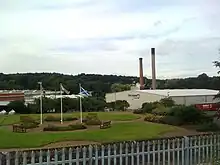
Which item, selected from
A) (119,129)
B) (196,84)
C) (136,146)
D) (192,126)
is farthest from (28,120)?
(196,84)

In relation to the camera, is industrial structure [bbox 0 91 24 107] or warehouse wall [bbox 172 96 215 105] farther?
industrial structure [bbox 0 91 24 107]

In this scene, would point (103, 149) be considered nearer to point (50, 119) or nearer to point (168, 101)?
point (50, 119)

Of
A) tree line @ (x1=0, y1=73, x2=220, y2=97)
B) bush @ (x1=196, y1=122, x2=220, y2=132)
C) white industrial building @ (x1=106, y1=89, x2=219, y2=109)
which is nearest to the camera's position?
bush @ (x1=196, y1=122, x2=220, y2=132)

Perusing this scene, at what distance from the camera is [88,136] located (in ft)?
124

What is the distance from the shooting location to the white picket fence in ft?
26.1

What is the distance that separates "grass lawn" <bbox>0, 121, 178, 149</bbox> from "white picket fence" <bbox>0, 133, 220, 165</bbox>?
68.8 ft

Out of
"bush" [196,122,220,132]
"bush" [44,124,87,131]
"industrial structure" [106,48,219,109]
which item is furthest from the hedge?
"industrial structure" [106,48,219,109]

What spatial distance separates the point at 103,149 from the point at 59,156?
0.96 m

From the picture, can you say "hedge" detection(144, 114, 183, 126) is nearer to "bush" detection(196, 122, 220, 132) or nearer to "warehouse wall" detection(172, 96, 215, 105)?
"bush" detection(196, 122, 220, 132)

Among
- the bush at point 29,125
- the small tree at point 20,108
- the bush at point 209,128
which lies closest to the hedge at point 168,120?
the bush at point 209,128

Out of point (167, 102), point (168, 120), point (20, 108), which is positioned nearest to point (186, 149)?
point (168, 120)

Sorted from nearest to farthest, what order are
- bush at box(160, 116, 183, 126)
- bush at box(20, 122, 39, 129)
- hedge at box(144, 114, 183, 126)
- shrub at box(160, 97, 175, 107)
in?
bush at box(20, 122, 39, 129), bush at box(160, 116, 183, 126), hedge at box(144, 114, 183, 126), shrub at box(160, 97, 175, 107)

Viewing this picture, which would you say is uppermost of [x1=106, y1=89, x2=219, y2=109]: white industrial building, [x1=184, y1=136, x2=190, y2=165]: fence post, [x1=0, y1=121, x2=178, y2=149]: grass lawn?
[x1=106, y1=89, x2=219, y2=109]: white industrial building

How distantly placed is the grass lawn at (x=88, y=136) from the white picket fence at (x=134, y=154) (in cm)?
2096
